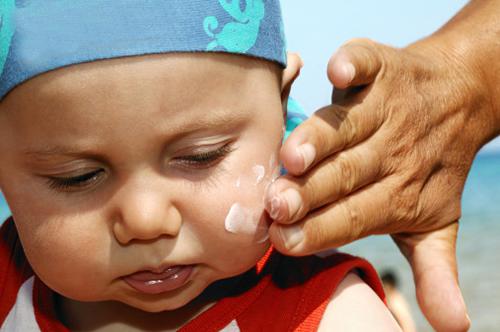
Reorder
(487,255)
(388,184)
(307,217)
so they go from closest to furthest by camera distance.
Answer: (307,217) → (388,184) → (487,255)

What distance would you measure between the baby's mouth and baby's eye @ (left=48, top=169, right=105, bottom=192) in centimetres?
27

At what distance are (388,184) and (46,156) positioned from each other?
103 cm

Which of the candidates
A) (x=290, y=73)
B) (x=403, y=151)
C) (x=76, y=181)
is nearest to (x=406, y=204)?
(x=403, y=151)

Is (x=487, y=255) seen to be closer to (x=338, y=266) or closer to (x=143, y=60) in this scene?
(x=338, y=266)

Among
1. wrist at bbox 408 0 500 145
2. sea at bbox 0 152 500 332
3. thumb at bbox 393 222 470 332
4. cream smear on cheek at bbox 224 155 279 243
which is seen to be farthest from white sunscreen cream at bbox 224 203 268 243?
sea at bbox 0 152 500 332

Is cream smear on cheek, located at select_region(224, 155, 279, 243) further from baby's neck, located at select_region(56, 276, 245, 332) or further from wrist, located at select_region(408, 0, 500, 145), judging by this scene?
wrist, located at select_region(408, 0, 500, 145)

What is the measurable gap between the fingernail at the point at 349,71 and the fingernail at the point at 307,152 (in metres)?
0.21

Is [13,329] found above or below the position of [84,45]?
below

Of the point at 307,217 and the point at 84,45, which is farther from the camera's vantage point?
the point at 307,217

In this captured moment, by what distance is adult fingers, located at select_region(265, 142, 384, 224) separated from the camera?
1941 millimetres

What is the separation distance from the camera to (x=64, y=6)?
1725 mm

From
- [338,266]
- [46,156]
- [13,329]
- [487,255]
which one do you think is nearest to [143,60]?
[46,156]

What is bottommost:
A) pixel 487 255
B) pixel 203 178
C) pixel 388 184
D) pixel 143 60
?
pixel 487 255

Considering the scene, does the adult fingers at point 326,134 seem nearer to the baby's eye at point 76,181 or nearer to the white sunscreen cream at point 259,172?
the white sunscreen cream at point 259,172
